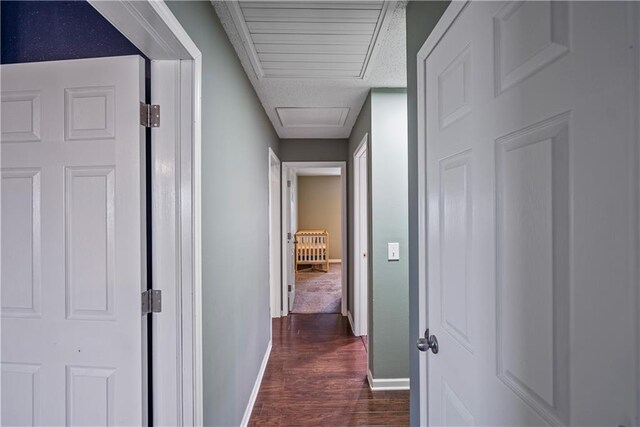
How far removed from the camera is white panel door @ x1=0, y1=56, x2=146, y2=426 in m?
1.08

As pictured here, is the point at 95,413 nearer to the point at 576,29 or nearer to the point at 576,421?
the point at 576,421

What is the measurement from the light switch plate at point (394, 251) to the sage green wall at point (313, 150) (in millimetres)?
1815

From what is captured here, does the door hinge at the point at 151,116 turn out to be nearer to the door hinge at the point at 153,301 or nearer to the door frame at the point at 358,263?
the door hinge at the point at 153,301

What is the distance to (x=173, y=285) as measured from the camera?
3.65 ft

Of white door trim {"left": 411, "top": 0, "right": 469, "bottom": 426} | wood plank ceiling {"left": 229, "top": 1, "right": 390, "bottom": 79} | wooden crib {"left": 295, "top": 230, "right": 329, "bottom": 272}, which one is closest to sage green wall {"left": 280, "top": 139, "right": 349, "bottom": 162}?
wood plank ceiling {"left": 229, "top": 1, "right": 390, "bottom": 79}

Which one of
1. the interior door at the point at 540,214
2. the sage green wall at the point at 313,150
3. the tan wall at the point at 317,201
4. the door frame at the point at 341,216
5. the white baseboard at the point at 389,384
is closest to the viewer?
the interior door at the point at 540,214

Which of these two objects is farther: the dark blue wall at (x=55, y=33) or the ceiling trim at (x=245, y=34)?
the ceiling trim at (x=245, y=34)

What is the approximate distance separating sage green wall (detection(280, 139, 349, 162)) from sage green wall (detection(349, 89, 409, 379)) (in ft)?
5.00

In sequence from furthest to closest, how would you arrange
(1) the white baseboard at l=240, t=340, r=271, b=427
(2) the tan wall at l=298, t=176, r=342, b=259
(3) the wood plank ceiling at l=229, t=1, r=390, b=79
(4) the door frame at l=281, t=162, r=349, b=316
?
(2) the tan wall at l=298, t=176, r=342, b=259, (4) the door frame at l=281, t=162, r=349, b=316, (1) the white baseboard at l=240, t=340, r=271, b=427, (3) the wood plank ceiling at l=229, t=1, r=390, b=79

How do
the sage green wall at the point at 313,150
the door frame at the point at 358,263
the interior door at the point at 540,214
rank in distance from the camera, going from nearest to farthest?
the interior door at the point at 540,214, the door frame at the point at 358,263, the sage green wall at the point at 313,150

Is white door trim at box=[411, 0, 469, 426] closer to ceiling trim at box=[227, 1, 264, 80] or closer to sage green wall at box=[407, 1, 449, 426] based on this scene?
sage green wall at box=[407, 1, 449, 426]

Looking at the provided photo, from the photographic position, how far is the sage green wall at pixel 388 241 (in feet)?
7.61

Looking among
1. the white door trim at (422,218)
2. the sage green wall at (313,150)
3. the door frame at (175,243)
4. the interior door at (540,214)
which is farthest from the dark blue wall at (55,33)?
the sage green wall at (313,150)

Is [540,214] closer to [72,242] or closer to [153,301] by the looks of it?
[153,301]
